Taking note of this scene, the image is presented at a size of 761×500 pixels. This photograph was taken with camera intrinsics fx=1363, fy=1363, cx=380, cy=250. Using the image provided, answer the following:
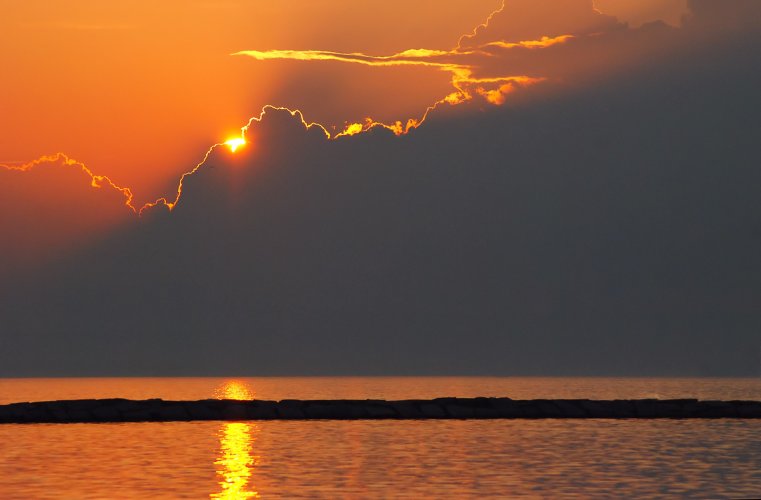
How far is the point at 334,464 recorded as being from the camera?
47.7 meters

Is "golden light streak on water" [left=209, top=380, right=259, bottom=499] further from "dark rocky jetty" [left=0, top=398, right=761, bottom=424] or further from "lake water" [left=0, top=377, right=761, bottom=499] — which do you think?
"dark rocky jetty" [left=0, top=398, right=761, bottom=424]

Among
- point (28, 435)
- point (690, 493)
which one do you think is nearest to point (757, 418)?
point (28, 435)

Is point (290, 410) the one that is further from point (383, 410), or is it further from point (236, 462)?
point (236, 462)

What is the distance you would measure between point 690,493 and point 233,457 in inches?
766

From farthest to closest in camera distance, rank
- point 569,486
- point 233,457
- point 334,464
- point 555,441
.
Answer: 1. point 555,441
2. point 233,457
3. point 334,464
4. point 569,486

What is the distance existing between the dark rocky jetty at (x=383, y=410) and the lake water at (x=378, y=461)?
7.30 meters

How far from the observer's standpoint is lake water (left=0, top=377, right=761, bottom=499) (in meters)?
38.0

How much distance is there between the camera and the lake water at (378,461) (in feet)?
125

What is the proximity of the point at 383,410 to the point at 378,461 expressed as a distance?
37.4 meters

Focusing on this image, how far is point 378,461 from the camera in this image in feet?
161

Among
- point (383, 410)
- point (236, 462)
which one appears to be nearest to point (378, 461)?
point (236, 462)

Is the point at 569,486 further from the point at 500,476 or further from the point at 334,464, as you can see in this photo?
the point at 334,464

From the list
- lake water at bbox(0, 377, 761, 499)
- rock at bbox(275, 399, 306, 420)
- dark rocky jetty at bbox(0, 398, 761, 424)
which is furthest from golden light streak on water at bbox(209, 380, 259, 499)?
rock at bbox(275, 399, 306, 420)

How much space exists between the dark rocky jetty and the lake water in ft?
24.0
